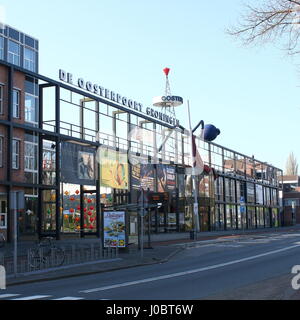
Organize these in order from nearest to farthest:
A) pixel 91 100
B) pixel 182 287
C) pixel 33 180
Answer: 1. pixel 182 287
2. pixel 33 180
3. pixel 91 100

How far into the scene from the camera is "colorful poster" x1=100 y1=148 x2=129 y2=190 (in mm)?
40656

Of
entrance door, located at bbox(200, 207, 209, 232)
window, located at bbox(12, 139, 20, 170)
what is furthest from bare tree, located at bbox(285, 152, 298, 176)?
window, located at bbox(12, 139, 20, 170)

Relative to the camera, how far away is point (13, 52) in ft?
114

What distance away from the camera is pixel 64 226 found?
36.8 metres

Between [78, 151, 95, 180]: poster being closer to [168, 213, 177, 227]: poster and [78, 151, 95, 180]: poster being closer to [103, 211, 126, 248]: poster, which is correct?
[103, 211, 126, 248]: poster

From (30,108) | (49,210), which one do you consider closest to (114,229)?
(49,210)

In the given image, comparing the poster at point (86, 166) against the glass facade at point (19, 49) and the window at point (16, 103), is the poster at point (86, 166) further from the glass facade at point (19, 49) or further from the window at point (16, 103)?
the glass facade at point (19, 49)

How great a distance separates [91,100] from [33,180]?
10659mm

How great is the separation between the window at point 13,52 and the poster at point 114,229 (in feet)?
49.1

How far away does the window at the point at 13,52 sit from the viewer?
34.4 m

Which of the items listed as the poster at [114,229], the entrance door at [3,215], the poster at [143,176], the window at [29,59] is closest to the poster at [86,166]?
the poster at [143,176]

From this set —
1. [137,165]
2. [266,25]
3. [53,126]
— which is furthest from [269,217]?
[266,25]

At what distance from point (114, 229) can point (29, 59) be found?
16.8 metres
